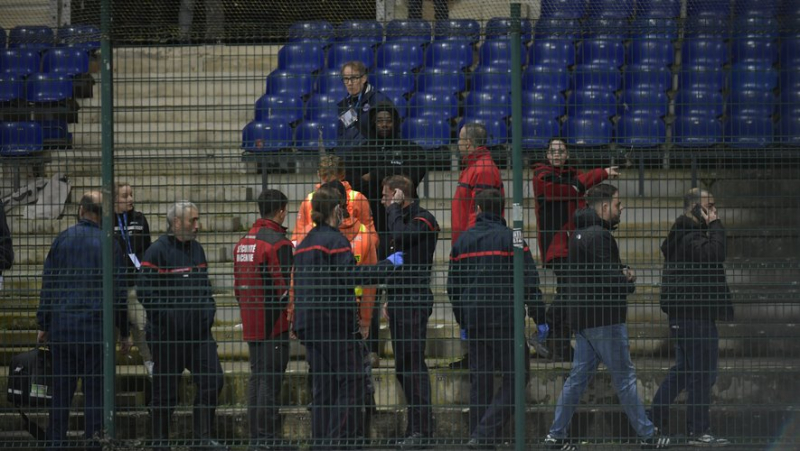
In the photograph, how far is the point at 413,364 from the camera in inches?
275

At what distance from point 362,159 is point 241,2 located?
9550mm

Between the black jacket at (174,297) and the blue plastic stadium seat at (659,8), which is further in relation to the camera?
the blue plastic stadium seat at (659,8)

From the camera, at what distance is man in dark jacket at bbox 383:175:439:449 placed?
21.9 feet

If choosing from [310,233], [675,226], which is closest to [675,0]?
[675,226]

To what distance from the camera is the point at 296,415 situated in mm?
7148

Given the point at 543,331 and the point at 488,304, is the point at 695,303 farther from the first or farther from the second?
the point at 488,304

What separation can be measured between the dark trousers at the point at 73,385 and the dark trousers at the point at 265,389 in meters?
1.05

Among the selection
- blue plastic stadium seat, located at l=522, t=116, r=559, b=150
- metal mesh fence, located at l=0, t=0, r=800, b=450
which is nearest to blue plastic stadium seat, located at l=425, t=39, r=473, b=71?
blue plastic stadium seat, located at l=522, t=116, r=559, b=150

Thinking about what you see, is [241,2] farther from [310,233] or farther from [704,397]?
[704,397]

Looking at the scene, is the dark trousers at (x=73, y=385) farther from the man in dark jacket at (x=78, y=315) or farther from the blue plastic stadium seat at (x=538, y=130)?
the blue plastic stadium seat at (x=538, y=130)

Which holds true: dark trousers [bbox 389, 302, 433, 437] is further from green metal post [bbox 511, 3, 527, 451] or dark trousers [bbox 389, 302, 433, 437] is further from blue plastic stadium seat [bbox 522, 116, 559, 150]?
blue plastic stadium seat [bbox 522, 116, 559, 150]

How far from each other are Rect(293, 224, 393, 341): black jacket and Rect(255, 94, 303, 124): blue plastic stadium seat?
0.81m

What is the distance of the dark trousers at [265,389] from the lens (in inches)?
267

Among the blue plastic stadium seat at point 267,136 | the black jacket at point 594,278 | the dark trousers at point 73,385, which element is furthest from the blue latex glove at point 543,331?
the dark trousers at point 73,385
